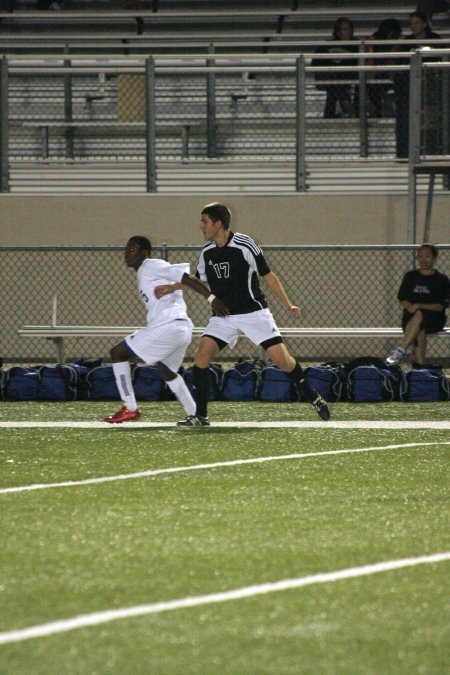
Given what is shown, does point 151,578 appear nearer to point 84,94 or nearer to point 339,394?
point 339,394

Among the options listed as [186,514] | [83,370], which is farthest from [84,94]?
[186,514]

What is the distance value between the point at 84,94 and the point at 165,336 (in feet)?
25.7

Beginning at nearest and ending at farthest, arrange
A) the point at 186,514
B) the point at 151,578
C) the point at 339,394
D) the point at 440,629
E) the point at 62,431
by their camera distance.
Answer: the point at 440,629
the point at 151,578
the point at 186,514
the point at 62,431
the point at 339,394

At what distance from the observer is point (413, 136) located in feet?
49.9

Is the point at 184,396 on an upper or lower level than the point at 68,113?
lower

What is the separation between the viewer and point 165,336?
1034cm

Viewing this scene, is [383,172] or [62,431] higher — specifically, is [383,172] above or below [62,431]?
above

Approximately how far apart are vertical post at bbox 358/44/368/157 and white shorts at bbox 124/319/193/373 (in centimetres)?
672

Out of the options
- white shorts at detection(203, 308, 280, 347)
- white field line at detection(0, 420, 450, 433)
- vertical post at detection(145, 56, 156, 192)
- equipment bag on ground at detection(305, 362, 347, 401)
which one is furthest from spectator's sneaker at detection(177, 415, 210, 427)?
vertical post at detection(145, 56, 156, 192)

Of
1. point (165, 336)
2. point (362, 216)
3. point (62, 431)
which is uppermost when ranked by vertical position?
point (362, 216)

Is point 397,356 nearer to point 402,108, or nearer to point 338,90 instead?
point 402,108

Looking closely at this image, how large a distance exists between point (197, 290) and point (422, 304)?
15.1 feet

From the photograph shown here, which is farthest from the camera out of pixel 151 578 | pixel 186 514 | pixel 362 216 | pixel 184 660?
pixel 362 216

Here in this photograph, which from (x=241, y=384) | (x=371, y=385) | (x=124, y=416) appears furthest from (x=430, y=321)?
(x=124, y=416)
